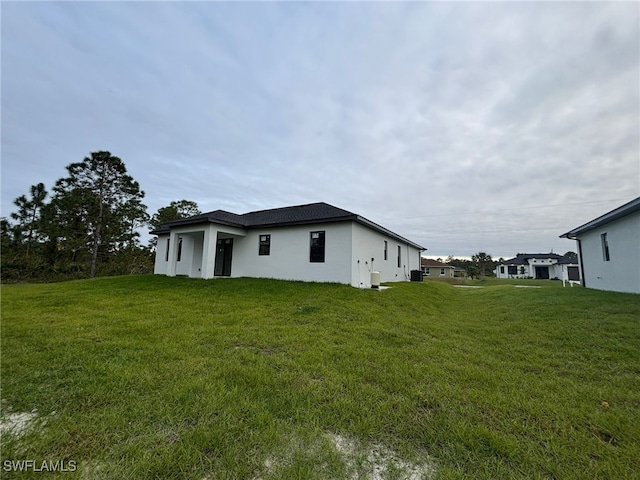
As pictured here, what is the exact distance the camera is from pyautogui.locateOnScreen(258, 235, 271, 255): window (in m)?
13.1

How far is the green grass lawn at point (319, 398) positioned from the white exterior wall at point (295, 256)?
5104mm

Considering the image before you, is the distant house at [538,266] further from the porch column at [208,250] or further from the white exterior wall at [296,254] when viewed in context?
the porch column at [208,250]

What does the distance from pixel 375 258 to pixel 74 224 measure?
2439 centimetres

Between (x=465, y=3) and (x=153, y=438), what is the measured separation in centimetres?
1095

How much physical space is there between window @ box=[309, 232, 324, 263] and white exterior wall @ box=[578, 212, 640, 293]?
10.9 m

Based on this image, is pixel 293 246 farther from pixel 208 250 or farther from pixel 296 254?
pixel 208 250

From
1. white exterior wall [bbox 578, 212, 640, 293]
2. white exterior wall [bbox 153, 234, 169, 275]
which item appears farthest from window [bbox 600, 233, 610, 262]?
white exterior wall [bbox 153, 234, 169, 275]

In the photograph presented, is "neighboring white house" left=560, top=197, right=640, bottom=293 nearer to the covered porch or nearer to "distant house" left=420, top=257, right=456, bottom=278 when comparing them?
the covered porch

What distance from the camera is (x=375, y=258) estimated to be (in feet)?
44.1

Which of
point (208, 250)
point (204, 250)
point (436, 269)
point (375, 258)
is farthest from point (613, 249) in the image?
point (436, 269)

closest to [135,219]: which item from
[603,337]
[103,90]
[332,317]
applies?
[103,90]

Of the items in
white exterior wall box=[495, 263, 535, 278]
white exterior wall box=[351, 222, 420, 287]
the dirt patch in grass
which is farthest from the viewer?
white exterior wall box=[495, 263, 535, 278]

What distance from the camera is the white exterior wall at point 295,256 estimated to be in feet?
36.4

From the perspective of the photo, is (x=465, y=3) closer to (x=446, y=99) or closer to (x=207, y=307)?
(x=446, y=99)
